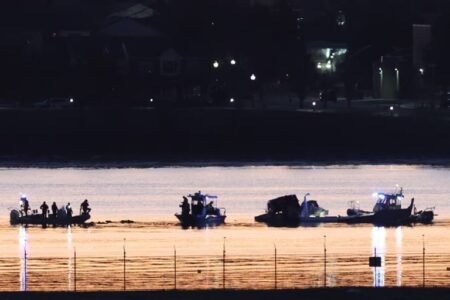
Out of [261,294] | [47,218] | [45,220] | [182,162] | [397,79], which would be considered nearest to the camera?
[261,294]

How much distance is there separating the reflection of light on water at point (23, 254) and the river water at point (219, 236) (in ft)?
0.16

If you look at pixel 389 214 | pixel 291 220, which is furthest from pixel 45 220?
pixel 389 214

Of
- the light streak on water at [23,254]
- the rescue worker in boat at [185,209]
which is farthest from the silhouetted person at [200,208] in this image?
the light streak on water at [23,254]

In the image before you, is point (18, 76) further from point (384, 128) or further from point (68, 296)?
point (68, 296)

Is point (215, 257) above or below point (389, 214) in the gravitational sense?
below

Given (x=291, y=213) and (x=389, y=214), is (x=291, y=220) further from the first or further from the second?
(x=389, y=214)

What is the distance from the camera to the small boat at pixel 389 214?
69812mm

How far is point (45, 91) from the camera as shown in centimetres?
12594

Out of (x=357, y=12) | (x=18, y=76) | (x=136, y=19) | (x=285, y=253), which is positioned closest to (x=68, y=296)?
(x=285, y=253)

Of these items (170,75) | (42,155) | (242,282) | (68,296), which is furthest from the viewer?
(170,75)

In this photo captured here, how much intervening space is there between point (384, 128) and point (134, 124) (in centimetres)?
1247

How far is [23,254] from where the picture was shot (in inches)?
2287

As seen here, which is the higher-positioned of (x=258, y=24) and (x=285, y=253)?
→ (x=258, y=24)

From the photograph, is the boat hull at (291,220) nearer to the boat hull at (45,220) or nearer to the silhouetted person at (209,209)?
the silhouetted person at (209,209)
